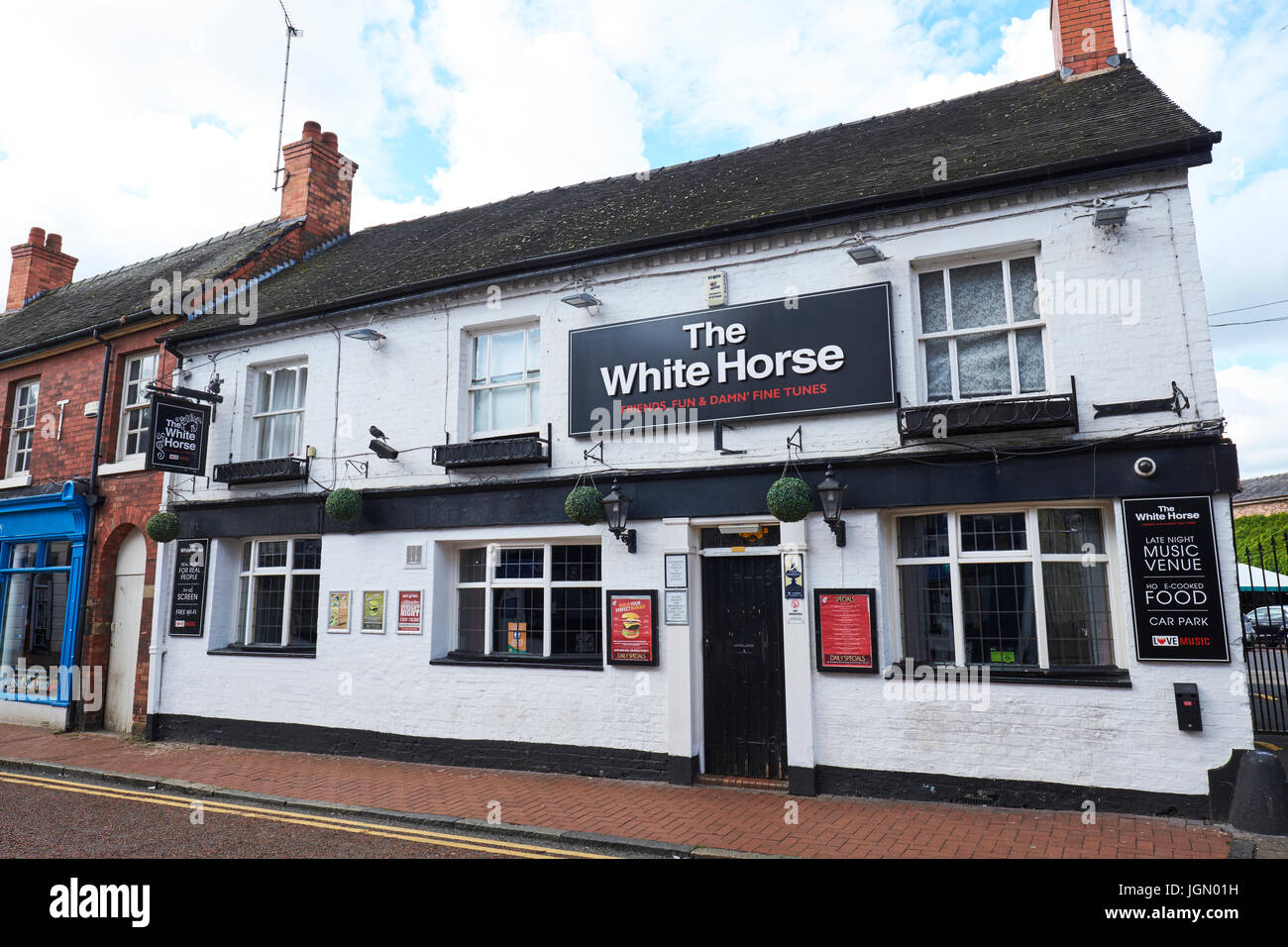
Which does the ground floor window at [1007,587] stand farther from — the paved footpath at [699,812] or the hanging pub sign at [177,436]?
the hanging pub sign at [177,436]

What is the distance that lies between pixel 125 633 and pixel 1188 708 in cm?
1431

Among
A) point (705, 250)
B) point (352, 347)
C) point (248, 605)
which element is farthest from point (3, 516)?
point (705, 250)

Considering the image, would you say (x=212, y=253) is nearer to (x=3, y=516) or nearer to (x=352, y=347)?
(x=3, y=516)

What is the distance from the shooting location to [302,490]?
11.5 metres

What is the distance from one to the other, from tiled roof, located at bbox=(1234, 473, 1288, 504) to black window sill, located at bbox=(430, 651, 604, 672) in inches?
1747

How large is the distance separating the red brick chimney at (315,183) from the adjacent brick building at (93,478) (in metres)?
0.03

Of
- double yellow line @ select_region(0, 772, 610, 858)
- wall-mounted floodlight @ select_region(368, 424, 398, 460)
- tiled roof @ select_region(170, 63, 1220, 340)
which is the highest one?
tiled roof @ select_region(170, 63, 1220, 340)

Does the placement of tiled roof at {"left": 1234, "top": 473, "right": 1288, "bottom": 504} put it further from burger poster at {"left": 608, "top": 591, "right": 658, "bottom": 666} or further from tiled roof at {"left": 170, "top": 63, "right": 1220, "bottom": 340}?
burger poster at {"left": 608, "top": 591, "right": 658, "bottom": 666}

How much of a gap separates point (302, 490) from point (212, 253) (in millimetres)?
7800

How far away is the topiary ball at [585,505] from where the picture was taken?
Result: 29.5ft

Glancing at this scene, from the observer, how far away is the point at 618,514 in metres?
9.04

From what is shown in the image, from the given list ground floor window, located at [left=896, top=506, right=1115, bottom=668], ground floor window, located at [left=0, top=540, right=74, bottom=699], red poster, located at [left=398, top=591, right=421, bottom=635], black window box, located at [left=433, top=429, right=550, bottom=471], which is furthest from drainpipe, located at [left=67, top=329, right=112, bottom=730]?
ground floor window, located at [left=896, top=506, right=1115, bottom=668]

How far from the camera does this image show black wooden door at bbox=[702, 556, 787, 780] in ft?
28.0
